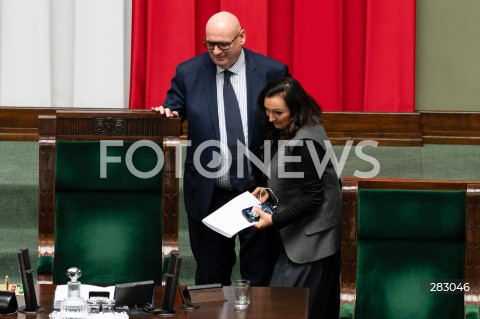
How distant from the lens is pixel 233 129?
3273 millimetres

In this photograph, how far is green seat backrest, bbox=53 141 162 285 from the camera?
10.5 ft

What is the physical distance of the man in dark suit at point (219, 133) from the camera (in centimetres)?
324

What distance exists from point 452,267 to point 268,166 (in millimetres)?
721

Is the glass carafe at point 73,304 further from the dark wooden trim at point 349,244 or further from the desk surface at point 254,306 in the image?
the dark wooden trim at point 349,244

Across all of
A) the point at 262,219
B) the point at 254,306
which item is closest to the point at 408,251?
the point at 262,219

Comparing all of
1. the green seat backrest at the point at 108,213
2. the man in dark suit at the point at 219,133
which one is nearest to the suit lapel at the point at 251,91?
the man in dark suit at the point at 219,133

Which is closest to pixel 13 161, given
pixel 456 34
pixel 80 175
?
pixel 80 175

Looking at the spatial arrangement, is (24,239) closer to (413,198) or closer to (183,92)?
(183,92)

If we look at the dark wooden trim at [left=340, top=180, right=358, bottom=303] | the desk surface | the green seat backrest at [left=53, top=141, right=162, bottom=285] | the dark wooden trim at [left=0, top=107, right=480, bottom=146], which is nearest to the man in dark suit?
the green seat backrest at [left=53, top=141, right=162, bottom=285]

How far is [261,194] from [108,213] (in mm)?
550

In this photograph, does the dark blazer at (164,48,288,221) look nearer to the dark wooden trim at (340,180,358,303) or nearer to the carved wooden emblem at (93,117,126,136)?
the carved wooden emblem at (93,117,126,136)

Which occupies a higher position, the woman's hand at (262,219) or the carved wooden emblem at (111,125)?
the carved wooden emblem at (111,125)

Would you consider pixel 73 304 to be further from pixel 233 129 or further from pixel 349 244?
pixel 233 129

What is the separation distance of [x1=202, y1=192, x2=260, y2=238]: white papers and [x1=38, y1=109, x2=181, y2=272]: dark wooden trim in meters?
0.22
